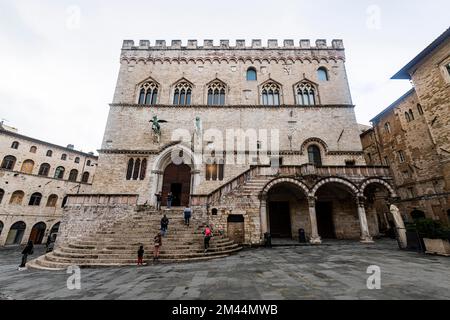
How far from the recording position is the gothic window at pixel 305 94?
19.9 meters

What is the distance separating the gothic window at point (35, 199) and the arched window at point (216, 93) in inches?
1002

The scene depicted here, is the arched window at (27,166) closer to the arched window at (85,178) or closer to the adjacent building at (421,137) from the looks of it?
the arched window at (85,178)

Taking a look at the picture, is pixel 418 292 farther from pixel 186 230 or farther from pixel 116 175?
pixel 116 175

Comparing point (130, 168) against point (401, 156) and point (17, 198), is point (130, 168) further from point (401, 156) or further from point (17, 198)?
point (401, 156)

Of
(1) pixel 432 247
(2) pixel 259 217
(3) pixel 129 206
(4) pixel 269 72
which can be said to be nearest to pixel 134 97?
(3) pixel 129 206

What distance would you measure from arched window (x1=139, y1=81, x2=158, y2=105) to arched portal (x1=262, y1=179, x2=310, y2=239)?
14755mm

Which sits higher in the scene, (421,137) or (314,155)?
(421,137)

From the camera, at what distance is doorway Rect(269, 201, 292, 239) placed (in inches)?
632

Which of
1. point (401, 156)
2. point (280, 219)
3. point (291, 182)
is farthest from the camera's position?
point (401, 156)

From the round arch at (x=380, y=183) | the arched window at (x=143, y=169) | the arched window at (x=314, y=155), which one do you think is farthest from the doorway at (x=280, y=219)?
the arched window at (x=143, y=169)

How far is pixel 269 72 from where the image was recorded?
20.9 metres

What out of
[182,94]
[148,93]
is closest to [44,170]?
[148,93]

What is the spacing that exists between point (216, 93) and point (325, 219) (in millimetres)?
15887

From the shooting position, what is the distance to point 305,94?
2017 cm
